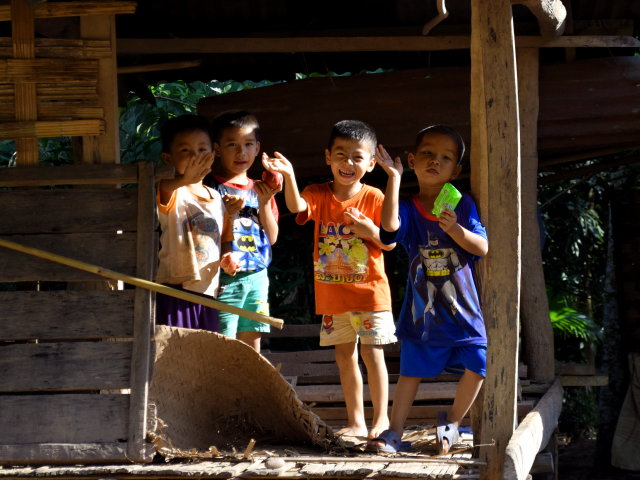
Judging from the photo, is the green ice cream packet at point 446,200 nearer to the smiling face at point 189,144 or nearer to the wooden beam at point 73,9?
the smiling face at point 189,144

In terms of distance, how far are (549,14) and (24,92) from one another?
10.1ft

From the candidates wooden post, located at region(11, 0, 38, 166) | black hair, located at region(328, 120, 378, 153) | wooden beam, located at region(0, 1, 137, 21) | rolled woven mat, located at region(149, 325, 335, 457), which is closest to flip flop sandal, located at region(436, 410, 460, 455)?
rolled woven mat, located at region(149, 325, 335, 457)

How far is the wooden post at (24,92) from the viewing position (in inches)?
165

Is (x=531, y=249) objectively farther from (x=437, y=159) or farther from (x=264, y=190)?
(x=264, y=190)

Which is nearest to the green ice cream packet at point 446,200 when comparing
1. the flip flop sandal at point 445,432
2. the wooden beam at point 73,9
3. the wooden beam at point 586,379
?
the flip flop sandal at point 445,432

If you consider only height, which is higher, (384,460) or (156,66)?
(156,66)

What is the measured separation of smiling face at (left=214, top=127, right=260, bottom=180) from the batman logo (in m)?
0.33

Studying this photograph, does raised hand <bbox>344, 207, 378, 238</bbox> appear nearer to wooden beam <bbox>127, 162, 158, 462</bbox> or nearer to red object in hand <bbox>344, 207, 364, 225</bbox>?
red object in hand <bbox>344, 207, 364, 225</bbox>

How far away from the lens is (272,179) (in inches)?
183

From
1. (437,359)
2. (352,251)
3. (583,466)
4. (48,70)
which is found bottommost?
(583,466)

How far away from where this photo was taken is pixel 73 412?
3.86 metres

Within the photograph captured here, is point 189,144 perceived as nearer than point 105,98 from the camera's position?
No

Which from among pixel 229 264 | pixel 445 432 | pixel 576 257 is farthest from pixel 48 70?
pixel 576 257

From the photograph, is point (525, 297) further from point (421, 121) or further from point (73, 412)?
point (73, 412)
